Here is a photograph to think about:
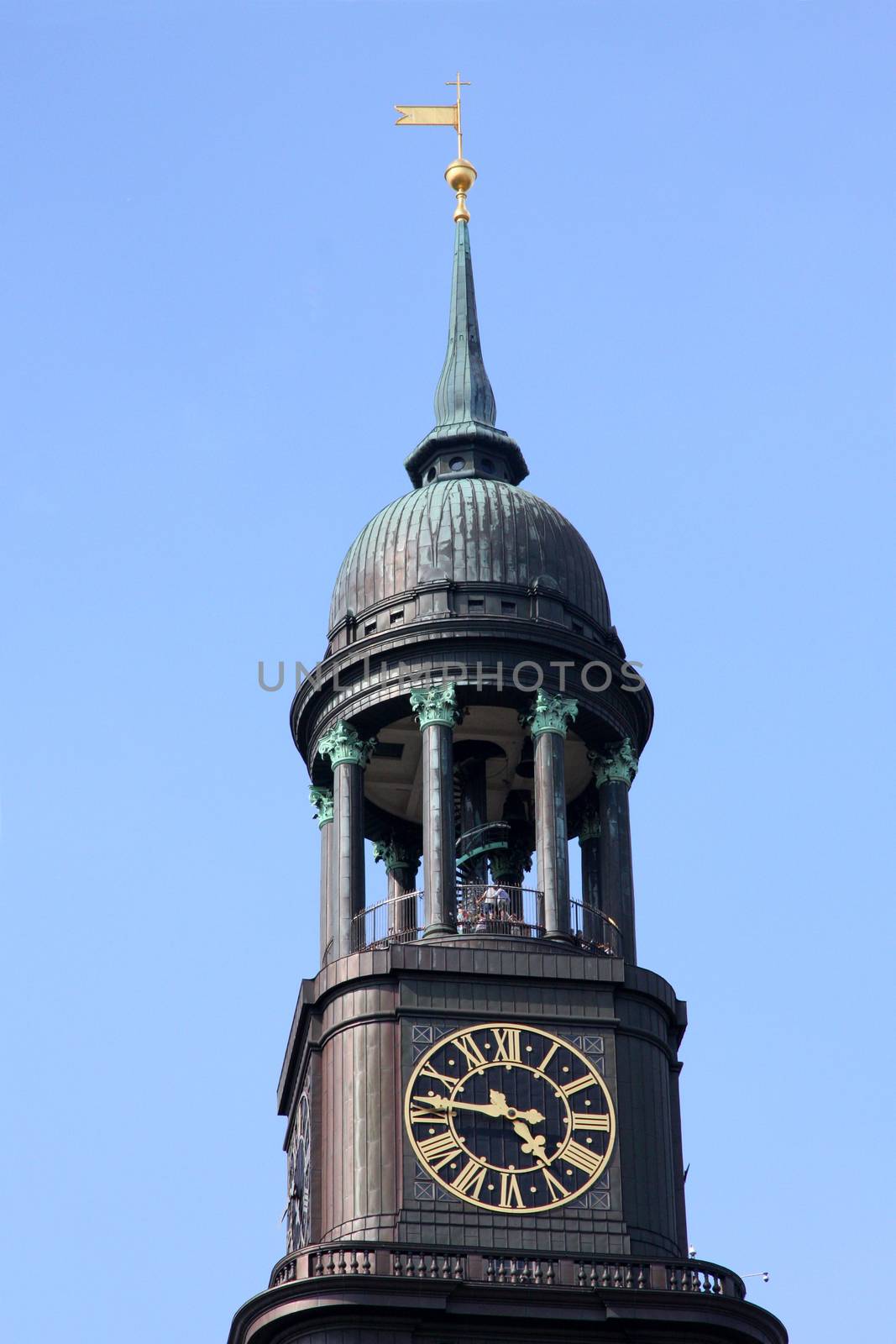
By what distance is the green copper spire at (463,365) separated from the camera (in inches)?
2990

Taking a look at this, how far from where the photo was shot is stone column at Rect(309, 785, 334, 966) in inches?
2717

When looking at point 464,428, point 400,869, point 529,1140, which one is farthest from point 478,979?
point 464,428

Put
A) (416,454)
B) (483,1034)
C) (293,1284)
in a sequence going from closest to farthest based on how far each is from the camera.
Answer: (293,1284)
(483,1034)
(416,454)

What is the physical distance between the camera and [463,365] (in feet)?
252

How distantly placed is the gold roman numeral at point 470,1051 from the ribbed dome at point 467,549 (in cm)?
974

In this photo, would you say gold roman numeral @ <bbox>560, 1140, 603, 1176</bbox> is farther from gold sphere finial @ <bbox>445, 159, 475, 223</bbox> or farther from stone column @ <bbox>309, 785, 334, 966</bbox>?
gold sphere finial @ <bbox>445, 159, 475, 223</bbox>

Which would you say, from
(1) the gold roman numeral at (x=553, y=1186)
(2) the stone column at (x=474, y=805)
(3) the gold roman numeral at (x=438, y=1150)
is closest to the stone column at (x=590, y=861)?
(2) the stone column at (x=474, y=805)

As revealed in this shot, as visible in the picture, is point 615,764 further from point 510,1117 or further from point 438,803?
point 510,1117

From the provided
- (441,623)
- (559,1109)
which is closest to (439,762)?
(441,623)

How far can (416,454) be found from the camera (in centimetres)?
7544

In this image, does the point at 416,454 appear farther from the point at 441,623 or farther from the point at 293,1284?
the point at 293,1284

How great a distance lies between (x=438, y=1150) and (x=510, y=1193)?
144cm

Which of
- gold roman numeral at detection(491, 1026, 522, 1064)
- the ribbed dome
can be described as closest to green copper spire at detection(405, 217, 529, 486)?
the ribbed dome

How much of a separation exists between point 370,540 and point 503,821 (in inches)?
239
